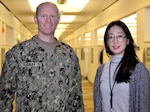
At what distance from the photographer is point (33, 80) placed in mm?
2154

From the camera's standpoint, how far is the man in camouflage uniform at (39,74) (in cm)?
215

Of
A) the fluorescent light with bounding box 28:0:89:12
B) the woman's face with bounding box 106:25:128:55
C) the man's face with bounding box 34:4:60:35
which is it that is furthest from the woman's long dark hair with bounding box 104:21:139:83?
the fluorescent light with bounding box 28:0:89:12

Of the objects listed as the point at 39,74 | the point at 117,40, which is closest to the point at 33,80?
the point at 39,74

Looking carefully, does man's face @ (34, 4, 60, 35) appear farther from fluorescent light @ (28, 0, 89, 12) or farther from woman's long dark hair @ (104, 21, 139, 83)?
fluorescent light @ (28, 0, 89, 12)

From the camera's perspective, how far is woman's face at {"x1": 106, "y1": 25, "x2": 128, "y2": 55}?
6.75ft

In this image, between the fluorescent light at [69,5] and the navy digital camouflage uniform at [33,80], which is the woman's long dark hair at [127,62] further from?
the fluorescent light at [69,5]

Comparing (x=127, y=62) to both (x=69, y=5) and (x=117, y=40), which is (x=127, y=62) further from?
(x=69, y=5)

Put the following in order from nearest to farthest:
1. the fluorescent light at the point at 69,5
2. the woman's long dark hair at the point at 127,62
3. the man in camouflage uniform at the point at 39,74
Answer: the woman's long dark hair at the point at 127,62
the man in camouflage uniform at the point at 39,74
the fluorescent light at the point at 69,5

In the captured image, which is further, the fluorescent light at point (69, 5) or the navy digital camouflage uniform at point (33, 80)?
the fluorescent light at point (69, 5)

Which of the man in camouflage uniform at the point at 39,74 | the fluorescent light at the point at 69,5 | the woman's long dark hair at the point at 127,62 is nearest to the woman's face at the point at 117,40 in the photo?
the woman's long dark hair at the point at 127,62

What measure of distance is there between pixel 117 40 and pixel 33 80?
731 millimetres

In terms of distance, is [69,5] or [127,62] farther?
[69,5]

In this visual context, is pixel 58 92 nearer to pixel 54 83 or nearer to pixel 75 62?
pixel 54 83

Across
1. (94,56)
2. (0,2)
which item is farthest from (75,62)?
(94,56)
